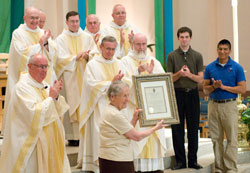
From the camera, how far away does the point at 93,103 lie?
621cm

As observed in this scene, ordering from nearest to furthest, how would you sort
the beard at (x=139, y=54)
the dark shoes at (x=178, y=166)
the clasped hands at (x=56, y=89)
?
the clasped hands at (x=56, y=89), the beard at (x=139, y=54), the dark shoes at (x=178, y=166)

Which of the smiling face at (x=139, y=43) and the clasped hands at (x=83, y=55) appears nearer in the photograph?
the smiling face at (x=139, y=43)

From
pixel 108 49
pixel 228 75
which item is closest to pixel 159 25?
pixel 228 75

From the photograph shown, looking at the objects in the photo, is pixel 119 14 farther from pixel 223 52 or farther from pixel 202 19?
pixel 202 19

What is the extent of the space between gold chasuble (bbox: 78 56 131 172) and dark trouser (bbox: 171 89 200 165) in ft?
3.09

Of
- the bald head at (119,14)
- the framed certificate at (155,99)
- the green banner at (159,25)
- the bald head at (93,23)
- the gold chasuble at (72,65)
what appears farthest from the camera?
the green banner at (159,25)

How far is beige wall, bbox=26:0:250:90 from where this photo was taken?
484 inches

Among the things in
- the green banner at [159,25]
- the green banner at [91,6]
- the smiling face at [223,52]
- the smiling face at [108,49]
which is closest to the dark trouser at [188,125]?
the smiling face at [223,52]

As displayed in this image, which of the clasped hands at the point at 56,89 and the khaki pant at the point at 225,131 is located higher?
the clasped hands at the point at 56,89

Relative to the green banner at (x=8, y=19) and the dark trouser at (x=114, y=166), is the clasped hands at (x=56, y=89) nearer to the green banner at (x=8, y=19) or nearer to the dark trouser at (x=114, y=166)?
the dark trouser at (x=114, y=166)

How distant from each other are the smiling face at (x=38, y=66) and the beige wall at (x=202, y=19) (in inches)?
293

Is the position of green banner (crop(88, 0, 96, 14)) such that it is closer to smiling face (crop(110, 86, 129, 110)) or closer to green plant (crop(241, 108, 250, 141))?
green plant (crop(241, 108, 250, 141))

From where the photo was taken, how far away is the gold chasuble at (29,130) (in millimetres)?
4762

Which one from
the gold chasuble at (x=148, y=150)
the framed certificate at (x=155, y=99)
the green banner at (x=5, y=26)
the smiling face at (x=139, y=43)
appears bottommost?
the gold chasuble at (x=148, y=150)
